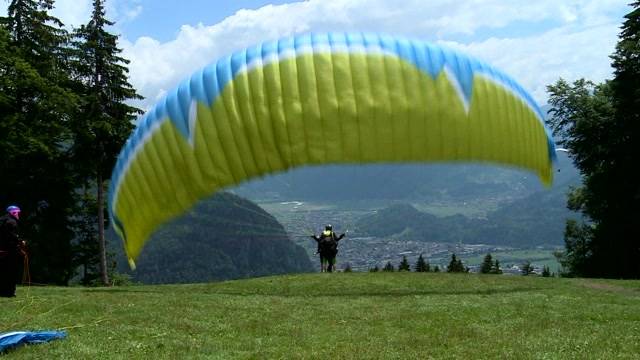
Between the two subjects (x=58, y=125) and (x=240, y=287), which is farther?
(x=58, y=125)

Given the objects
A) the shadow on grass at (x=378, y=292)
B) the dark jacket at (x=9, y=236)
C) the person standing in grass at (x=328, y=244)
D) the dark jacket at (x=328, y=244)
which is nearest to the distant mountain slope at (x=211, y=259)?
the person standing in grass at (x=328, y=244)

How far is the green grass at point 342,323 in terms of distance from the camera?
903 cm

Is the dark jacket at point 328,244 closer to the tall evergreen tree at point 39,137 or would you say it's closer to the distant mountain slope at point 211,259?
the tall evergreen tree at point 39,137

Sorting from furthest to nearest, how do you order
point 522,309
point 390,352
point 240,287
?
1. point 240,287
2. point 522,309
3. point 390,352

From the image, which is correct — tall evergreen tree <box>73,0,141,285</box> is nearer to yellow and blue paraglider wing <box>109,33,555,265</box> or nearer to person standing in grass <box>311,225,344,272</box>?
person standing in grass <box>311,225,344,272</box>

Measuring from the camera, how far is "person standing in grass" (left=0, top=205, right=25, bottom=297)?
44.3 ft

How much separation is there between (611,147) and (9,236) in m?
32.1

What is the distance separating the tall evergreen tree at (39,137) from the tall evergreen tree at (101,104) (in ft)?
3.48

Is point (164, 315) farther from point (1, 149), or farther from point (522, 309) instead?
point (1, 149)

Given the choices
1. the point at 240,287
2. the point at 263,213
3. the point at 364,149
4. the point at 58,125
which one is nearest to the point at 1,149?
the point at 58,125

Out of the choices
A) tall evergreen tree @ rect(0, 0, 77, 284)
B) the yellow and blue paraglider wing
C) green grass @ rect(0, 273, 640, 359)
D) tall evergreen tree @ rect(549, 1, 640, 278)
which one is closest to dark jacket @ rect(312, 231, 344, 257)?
green grass @ rect(0, 273, 640, 359)

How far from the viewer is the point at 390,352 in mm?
9047

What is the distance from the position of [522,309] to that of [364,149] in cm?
503

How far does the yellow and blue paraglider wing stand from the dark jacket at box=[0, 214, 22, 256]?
11.8 feet
